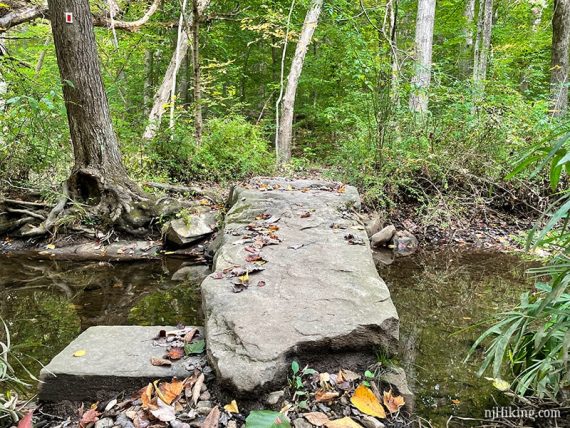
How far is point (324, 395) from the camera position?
1907mm

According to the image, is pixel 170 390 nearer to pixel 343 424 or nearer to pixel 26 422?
pixel 26 422

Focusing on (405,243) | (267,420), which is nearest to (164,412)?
(267,420)

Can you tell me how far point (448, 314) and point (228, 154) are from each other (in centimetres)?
638

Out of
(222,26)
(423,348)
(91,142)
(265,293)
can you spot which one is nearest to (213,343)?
(265,293)

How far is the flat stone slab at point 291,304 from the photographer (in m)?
2.01

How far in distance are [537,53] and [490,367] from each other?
1310cm

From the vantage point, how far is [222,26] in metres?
13.6

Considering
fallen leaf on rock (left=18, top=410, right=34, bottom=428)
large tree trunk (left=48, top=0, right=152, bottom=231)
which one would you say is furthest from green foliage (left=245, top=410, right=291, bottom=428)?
large tree trunk (left=48, top=0, right=152, bottom=231)

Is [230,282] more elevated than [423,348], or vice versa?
[230,282]

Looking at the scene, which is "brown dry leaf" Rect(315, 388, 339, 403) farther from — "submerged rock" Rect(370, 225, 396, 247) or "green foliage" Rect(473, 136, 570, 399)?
"submerged rock" Rect(370, 225, 396, 247)

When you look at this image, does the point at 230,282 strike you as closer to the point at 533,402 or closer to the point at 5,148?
the point at 533,402

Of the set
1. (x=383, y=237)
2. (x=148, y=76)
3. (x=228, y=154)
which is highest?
(x=148, y=76)

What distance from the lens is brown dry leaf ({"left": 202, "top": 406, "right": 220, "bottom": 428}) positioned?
5.73 ft

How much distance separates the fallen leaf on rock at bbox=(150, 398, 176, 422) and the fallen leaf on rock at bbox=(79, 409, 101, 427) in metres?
0.32
